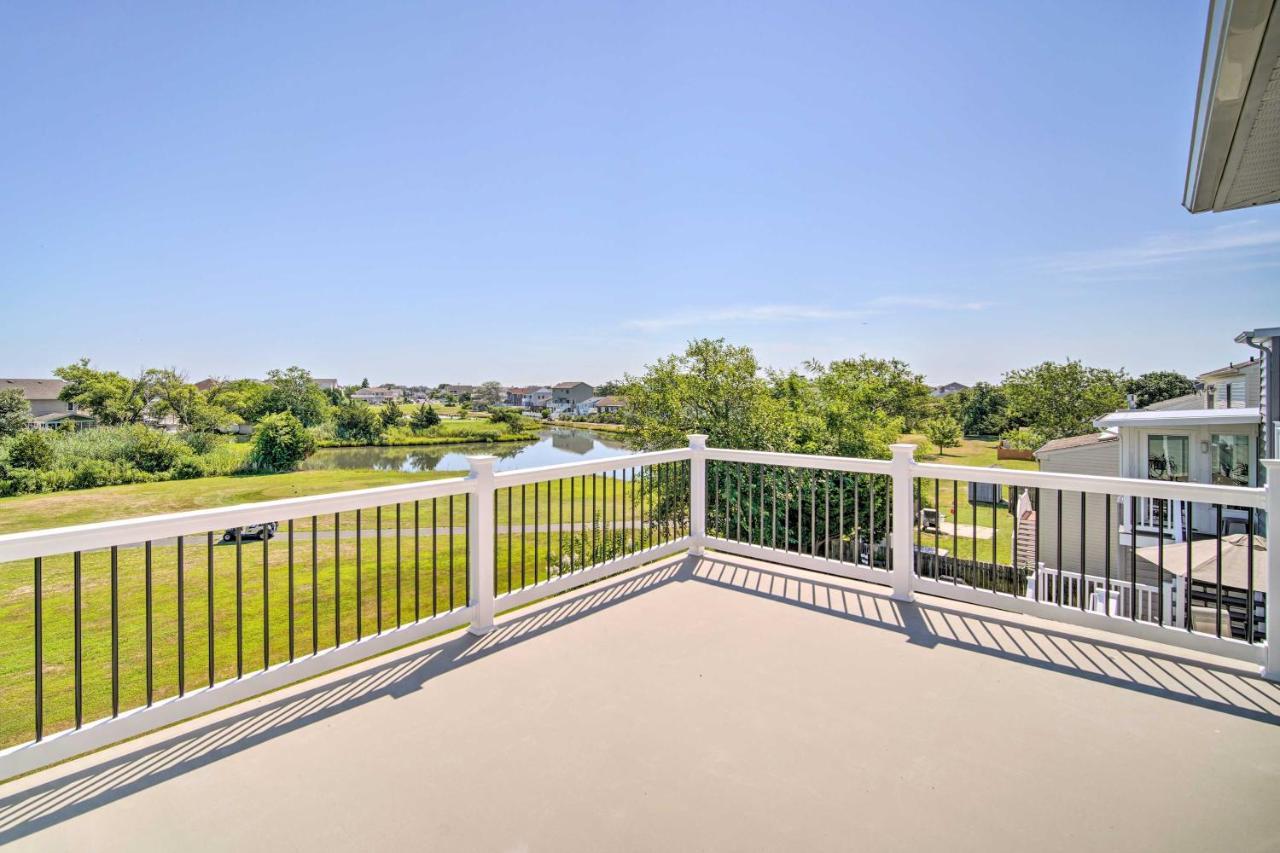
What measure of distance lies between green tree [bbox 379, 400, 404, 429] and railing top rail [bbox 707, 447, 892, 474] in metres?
31.6

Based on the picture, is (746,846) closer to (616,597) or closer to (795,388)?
(616,597)

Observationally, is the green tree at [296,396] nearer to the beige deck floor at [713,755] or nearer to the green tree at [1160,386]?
the beige deck floor at [713,755]

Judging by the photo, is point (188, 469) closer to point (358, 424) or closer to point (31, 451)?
point (31, 451)

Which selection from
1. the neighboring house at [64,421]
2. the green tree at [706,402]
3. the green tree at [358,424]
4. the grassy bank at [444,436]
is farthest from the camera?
the green tree at [358,424]

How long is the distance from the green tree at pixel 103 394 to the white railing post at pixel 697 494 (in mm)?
25000

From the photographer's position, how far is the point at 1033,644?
269 cm

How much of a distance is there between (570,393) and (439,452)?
26.8m

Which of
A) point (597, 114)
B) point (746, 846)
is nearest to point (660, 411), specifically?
point (597, 114)

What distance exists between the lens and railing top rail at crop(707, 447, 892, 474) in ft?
11.0

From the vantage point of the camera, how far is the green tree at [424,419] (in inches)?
1284

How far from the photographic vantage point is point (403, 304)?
23.2m

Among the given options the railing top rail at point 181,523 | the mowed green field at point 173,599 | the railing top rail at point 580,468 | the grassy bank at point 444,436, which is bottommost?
the mowed green field at point 173,599

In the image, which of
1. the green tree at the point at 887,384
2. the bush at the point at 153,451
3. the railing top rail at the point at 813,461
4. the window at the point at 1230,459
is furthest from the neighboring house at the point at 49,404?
the window at the point at 1230,459

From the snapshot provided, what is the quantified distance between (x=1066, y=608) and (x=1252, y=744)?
3.30 ft
